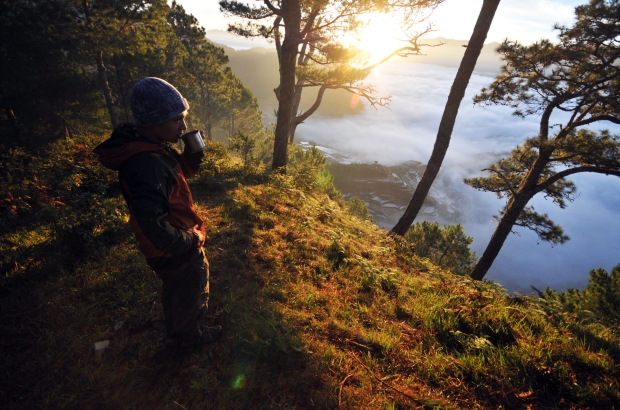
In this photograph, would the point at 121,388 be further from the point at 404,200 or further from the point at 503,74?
the point at 404,200

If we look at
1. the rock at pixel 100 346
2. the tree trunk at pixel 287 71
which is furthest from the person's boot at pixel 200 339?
the tree trunk at pixel 287 71

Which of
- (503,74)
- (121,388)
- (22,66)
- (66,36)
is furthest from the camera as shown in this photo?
(22,66)

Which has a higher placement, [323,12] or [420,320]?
[323,12]

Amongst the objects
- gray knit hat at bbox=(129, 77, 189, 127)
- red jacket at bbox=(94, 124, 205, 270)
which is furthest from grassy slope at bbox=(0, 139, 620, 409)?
gray knit hat at bbox=(129, 77, 189, 127)

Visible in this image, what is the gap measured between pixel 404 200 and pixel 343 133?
7705 centimetres

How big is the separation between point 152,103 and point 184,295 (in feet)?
5.69

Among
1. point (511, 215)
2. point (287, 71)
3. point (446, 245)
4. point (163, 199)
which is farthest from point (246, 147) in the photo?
point (446, 245)

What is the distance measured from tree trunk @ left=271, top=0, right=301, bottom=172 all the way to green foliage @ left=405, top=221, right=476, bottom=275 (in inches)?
619

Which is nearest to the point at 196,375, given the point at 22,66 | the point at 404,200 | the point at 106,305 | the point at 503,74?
the point at 106,305

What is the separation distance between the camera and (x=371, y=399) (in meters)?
2.52

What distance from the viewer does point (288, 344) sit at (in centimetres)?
292

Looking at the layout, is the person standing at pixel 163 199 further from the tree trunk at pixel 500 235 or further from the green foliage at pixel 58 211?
the tree trunk at pixel 500 235

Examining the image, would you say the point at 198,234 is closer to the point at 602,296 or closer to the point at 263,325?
the point at 263,325

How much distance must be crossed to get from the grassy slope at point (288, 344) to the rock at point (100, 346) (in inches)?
2.8
